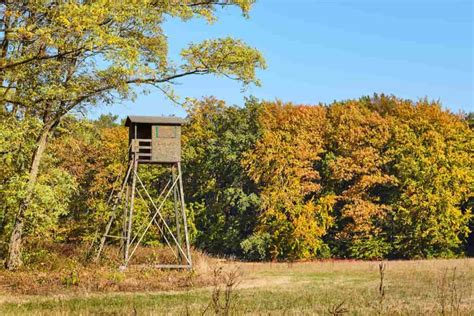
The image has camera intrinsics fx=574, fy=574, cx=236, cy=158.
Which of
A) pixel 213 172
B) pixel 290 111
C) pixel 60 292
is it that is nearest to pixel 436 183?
pixel 290 111

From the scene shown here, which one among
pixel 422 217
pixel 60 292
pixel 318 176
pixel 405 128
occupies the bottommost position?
pixel 60 292

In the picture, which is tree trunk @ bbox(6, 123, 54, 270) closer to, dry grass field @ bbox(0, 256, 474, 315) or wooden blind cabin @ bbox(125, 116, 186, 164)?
dry grass field @ bbox(0, 256, 474, 315)

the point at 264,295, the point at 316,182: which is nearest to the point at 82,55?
the point at 264,295

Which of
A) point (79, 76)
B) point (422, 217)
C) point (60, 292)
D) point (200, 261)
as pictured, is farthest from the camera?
point (422, 217)

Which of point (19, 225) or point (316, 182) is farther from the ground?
point (316, 182)

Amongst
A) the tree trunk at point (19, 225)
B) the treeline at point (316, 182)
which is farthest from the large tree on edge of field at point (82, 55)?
the treeline at point (316, 182)

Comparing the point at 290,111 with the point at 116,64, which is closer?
the point at 116,64

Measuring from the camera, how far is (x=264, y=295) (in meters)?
17.3

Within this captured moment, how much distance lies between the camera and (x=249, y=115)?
47.9 m

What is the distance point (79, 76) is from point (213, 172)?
27917mm

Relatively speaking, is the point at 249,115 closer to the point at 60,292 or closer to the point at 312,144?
the point at 312,144

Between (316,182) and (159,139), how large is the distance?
972 inches

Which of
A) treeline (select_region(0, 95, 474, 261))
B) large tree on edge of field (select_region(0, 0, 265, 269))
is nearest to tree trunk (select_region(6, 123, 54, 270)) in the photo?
large tree on edge of field (select_region(0, 0, 265, 269))

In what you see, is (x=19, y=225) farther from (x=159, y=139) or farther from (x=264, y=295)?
(x=264, y=295)
